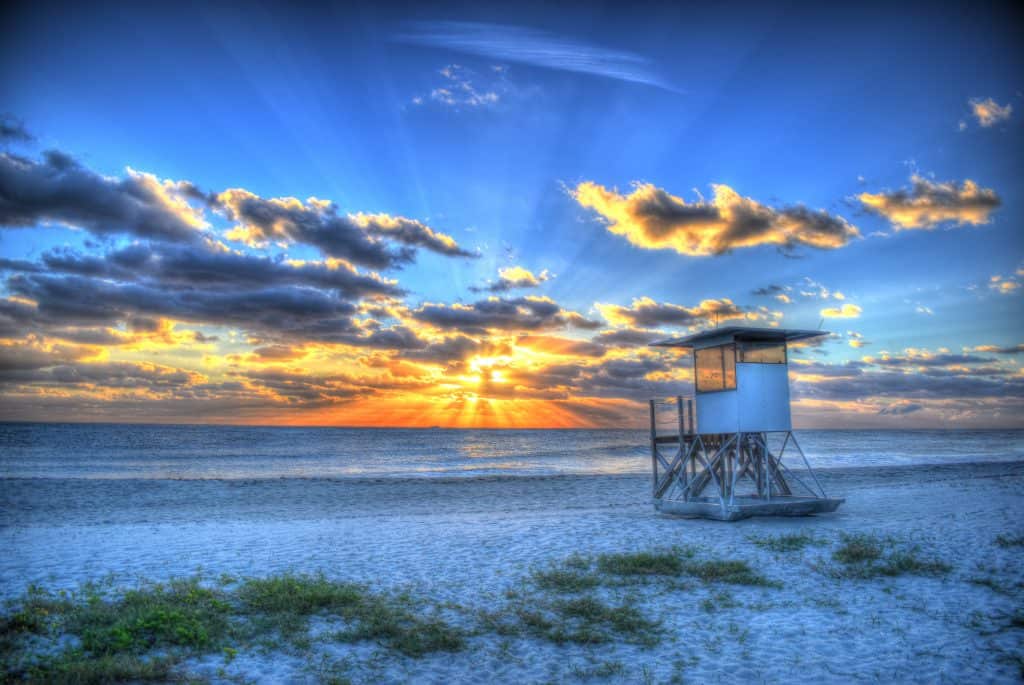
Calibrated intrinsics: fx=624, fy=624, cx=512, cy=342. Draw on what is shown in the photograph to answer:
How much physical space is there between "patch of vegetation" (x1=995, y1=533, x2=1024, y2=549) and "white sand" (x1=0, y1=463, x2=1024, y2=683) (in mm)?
292

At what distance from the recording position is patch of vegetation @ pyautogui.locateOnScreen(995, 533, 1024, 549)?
1273 cm

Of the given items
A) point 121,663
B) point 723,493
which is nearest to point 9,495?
point 121,663

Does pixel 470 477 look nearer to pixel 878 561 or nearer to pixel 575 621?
pixel 878 561

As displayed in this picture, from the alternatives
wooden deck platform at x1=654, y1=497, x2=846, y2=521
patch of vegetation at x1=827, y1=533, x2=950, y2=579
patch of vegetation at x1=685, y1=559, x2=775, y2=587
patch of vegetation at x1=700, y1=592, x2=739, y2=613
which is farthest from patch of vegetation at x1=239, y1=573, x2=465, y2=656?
wooden deck platform at x1=654, y1=497, x2=846, y2=521

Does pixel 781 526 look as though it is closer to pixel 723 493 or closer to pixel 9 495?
pixel 723 493

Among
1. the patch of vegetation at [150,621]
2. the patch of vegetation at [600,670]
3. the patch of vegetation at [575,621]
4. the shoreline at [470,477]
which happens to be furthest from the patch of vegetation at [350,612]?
the shoreline at [470,477]

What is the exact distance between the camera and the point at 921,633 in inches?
314

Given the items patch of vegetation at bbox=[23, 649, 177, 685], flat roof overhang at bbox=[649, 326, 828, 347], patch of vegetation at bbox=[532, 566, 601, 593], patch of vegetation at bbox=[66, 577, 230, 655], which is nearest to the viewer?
patch of vegetation at bbox=[23, 649, 177, 685]

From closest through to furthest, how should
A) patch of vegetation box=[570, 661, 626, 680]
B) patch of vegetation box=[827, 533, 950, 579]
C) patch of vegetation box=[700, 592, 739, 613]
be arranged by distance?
patch of vegetation box=[570, 661, 626, 680] < patch of vegetation box=[700, 592, 739, 613] < patch of vegetation box=[827, 533, 950, 579]

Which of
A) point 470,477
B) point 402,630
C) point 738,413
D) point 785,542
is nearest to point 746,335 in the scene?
point 738,413

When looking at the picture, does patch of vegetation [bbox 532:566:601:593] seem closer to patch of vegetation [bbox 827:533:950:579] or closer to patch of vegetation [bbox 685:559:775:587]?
patch of vegetation [bbox 685:559:775:587]

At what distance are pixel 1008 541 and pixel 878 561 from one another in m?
3.78

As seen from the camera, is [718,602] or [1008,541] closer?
[718,602]

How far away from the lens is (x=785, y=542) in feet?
44.5
